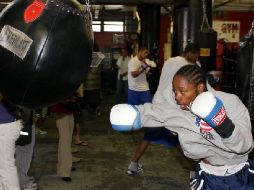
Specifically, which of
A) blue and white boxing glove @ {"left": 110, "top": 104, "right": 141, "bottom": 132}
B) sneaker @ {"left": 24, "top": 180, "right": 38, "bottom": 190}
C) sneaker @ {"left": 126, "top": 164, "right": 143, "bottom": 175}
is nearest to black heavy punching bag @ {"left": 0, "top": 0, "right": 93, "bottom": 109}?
blue and white boxing glove @ {"left": 110, "top": 104, "right": 141, "bottom": 132}

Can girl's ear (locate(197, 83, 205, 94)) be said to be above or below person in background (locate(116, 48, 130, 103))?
above

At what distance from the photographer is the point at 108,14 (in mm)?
16531

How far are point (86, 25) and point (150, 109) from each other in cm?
72

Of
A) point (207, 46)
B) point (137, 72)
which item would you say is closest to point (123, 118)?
point (207, 46)

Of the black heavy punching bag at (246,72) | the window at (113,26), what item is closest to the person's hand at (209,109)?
the black heavy punching bag at (246,72)

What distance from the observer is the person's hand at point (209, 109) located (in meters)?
1.88

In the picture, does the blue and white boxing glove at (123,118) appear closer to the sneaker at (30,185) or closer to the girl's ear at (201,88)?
the girl's ear at (201,88)

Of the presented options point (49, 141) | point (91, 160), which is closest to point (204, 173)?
point (91, 160)

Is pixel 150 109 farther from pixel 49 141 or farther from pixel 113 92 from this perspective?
pixel 113 92

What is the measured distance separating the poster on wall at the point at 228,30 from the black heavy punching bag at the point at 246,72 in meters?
11.0

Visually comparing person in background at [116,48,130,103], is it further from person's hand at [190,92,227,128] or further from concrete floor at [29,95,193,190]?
person's hand at [190,92,227,128]

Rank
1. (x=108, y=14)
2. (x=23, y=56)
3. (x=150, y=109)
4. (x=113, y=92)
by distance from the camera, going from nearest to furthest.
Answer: (x=23, y=56) < (x=150, y=109) < (x=113, y=92) < (x=108, y=14)

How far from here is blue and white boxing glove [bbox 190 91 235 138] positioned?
74.2 inches

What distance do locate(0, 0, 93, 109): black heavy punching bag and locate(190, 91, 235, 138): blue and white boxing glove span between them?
0.56m
